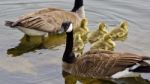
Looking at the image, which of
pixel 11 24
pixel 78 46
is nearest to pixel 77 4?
pixel 78 46

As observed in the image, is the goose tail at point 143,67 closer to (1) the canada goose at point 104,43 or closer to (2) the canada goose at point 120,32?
(1) the canada goose at point 104,43

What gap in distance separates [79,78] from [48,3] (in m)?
3.81

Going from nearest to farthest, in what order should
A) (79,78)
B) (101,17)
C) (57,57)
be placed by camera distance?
(79,78) → (57,57) → (101,17)

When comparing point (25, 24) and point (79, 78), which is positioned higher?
point (25, 24)

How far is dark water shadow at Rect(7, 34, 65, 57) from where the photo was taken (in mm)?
9906

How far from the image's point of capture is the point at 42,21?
1034 centimetres

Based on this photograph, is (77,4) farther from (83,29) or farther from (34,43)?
(34,43)

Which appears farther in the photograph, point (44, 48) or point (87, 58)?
point (44, 48)

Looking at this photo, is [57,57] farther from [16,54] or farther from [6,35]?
[6,35]

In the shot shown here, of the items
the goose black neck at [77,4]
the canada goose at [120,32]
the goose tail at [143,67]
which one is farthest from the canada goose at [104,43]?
Result: the goose black neck at [77,4]

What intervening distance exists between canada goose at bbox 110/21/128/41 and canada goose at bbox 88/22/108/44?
Answer: 9.2 inches

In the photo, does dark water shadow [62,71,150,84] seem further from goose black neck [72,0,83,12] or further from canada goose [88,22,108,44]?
goose black neck [72,0,83,12]

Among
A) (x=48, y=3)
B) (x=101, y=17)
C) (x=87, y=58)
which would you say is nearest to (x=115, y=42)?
(x=101, y=17)

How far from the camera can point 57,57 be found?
31.4ft
